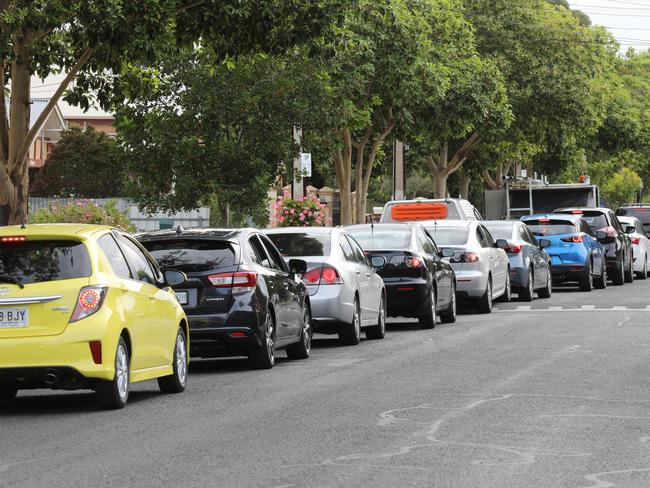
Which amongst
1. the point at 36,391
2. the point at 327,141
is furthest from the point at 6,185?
the point at 327,141

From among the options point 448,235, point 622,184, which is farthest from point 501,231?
point 622,184

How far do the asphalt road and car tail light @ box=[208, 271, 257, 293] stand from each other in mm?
873

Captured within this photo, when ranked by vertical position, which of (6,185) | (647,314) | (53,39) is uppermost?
(53,39)

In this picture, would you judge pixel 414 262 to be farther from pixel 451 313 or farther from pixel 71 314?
pixel 71 314

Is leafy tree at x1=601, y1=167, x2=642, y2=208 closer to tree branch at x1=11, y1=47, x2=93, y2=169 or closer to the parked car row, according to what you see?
the parked car row

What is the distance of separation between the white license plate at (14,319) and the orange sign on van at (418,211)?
20986mm

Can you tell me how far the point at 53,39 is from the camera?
20.7 m

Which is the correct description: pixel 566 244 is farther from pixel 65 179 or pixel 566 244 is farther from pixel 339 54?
pixel 65 179

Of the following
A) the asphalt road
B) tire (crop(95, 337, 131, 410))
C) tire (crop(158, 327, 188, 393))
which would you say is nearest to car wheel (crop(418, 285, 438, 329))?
the asphalt road

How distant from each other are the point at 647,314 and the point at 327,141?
1018cm

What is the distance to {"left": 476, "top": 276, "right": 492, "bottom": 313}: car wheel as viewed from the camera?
2602 cm

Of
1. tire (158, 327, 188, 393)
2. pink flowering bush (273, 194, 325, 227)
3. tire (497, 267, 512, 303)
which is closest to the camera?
tire (158, 327, 188, 393)

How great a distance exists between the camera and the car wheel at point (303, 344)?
17.2 meters

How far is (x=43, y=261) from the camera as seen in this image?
12.0 meters
